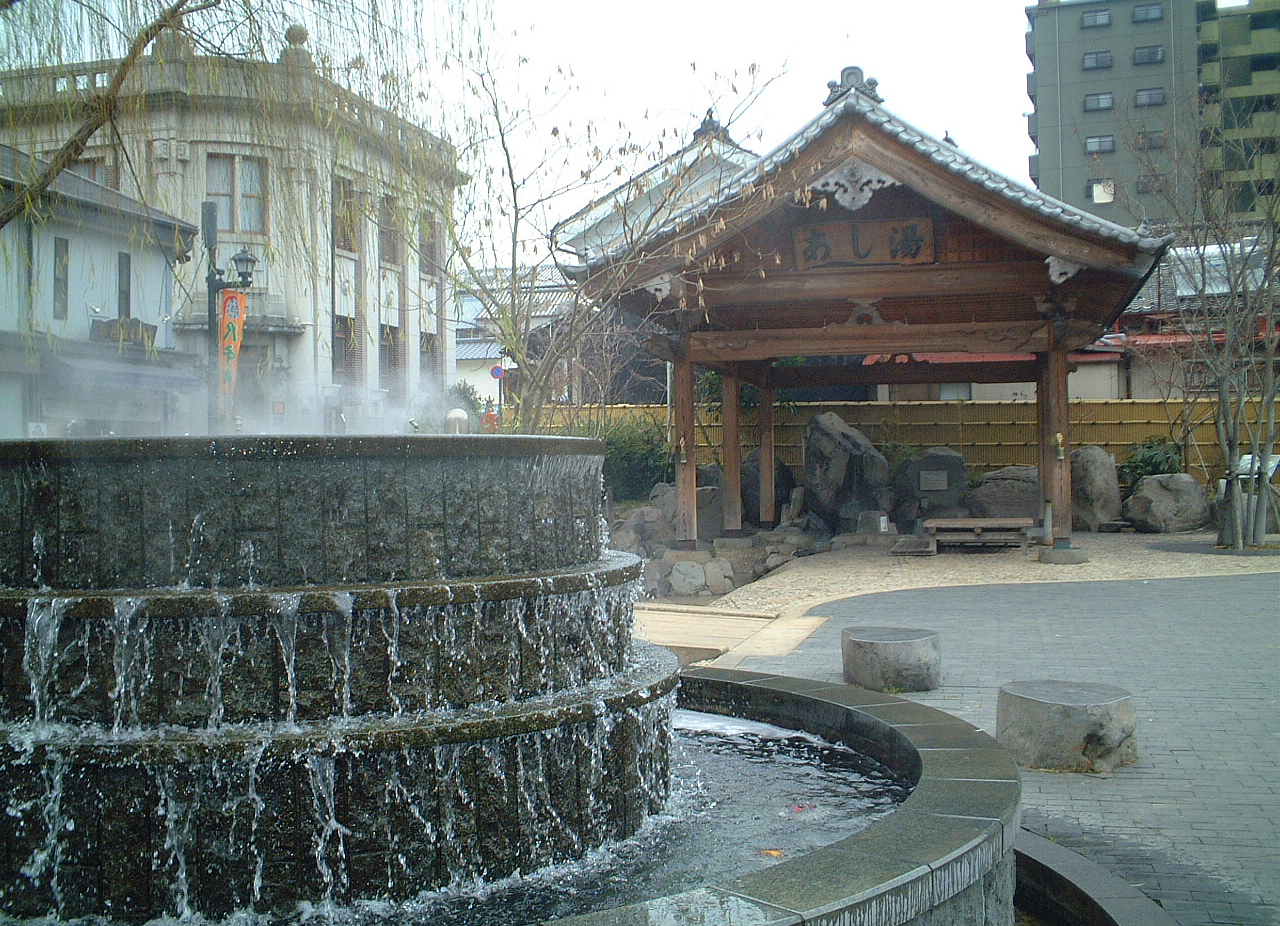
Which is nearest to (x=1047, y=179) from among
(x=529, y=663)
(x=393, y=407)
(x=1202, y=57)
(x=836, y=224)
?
(x=1202, y=57)

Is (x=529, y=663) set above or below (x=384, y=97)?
below

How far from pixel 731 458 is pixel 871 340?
3.21m

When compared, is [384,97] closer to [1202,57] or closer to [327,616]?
[327,616]

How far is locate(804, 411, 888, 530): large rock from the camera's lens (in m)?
18.3

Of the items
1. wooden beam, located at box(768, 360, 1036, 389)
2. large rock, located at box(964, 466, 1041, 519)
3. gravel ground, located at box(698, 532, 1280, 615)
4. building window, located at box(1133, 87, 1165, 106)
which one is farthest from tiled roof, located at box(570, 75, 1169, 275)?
building window, located at box(1133, 87, 1165, 106)

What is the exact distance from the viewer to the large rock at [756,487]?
1923 centimetres

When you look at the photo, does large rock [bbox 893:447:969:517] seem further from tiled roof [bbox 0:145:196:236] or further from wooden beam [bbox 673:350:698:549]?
tiled roof [bbox 0:145:196:236]

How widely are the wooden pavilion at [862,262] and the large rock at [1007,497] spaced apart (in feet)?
7.95

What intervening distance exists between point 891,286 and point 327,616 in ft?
37.8

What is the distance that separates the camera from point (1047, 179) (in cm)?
4353

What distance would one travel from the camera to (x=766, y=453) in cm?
1867

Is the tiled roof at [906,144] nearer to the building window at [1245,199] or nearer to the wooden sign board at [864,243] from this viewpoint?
the wooden sign board at [864,243]

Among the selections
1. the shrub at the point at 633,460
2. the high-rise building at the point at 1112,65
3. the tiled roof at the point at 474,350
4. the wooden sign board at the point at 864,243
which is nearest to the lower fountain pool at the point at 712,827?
the wooden sign board at the point at 864,243

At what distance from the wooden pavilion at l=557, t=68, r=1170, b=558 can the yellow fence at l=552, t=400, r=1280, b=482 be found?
4.81 m
